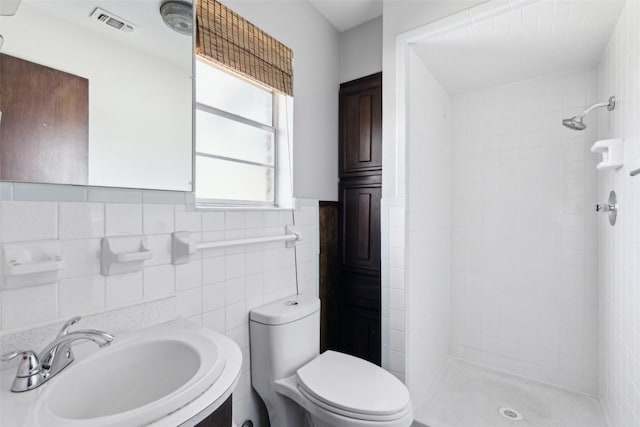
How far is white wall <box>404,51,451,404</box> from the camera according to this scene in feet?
5.95

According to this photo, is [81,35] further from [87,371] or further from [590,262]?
[590,262]

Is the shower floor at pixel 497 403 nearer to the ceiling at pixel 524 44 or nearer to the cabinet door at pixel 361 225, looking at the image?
the cabinet door at pixel 361 225

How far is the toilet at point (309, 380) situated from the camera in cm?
122

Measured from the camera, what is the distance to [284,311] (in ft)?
4.92

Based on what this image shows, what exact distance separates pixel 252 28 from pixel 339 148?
96cm

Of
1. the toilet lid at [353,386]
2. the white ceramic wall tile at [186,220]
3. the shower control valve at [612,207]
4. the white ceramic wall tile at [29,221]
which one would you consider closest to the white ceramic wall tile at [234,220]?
the white ceramic wall tile at [186,220]

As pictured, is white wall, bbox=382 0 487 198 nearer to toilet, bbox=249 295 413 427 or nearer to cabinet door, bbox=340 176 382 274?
cabinet door, bbox=340 176 382 274

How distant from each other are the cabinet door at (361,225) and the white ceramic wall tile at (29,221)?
5.35 ft

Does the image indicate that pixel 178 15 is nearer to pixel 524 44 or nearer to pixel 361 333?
pixel 524 44

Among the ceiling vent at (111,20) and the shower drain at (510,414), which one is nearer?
the ceiling vent at (111,20)

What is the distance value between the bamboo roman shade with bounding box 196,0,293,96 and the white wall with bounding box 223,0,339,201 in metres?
0.08

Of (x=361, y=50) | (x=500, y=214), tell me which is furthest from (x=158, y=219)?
(x=500, y=214)

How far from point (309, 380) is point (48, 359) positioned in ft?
3.03

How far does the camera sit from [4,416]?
0.61m
